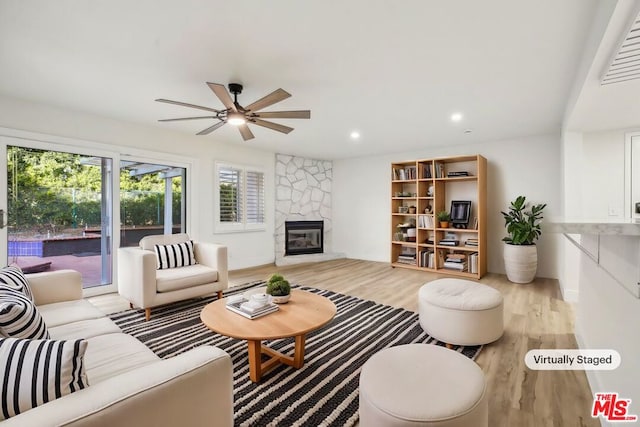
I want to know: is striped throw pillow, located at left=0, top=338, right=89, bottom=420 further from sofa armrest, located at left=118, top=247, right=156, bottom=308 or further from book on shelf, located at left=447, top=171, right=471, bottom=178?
book on shelf, located at left=447, top=171, right=471, bottom=178

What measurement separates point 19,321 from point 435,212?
4.99 metres

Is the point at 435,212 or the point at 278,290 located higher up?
the point at 435,212

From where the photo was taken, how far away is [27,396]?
86 cm

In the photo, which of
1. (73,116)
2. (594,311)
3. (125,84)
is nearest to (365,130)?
(125,84)

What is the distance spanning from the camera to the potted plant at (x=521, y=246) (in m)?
4.21

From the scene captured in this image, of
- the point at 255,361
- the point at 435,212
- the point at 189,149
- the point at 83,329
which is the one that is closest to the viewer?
the point at 83,329

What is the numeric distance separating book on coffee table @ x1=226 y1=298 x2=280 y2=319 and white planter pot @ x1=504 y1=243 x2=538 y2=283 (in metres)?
3.69

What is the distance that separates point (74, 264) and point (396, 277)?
435 centimetres

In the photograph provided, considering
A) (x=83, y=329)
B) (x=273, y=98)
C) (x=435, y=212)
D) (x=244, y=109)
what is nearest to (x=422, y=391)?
(x=83, y=329)

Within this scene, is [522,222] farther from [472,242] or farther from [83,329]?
[83,329]

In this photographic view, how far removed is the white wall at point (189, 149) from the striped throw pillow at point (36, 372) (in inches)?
138

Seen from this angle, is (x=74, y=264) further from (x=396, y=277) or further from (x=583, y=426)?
(x=583, y=426)

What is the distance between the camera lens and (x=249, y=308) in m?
2.11

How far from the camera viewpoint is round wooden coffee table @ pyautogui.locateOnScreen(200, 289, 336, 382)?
6.05ft
